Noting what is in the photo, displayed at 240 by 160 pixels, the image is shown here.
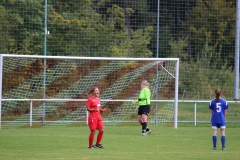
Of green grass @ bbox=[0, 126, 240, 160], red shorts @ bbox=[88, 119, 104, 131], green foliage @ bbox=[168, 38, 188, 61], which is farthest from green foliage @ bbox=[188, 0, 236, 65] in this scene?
red shorts @ bbox=[88, 119, 104, 131]

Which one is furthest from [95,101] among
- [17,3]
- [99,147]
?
[17,3]

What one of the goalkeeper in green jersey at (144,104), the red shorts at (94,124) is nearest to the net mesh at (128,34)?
the goalkeeper in green jersey at (144,104)

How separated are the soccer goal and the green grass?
9.38ft

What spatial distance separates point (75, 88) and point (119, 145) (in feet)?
30.6

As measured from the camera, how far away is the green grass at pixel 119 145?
13930mm

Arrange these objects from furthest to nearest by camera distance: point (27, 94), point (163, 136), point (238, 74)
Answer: point (238, 74) < point (27, 94) < point (163, 136)

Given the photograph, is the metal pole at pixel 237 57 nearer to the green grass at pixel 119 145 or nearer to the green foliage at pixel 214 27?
the green foliage at pixel 214 27

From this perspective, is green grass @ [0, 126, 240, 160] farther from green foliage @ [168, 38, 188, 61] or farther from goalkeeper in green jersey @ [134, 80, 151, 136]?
green foliage @ [168, 38, 188, 61]

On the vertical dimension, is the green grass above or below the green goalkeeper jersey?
below

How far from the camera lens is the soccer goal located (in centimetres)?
2477

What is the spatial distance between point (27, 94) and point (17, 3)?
4146 millimetres

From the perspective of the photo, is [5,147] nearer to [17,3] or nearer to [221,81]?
[17,3]

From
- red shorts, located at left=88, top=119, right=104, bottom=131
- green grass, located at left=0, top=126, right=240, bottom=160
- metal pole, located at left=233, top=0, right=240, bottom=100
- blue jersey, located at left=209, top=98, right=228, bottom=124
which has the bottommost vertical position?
green grass, located at left=0, top=126, right=240, bottom=160

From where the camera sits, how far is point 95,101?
1595 cm
